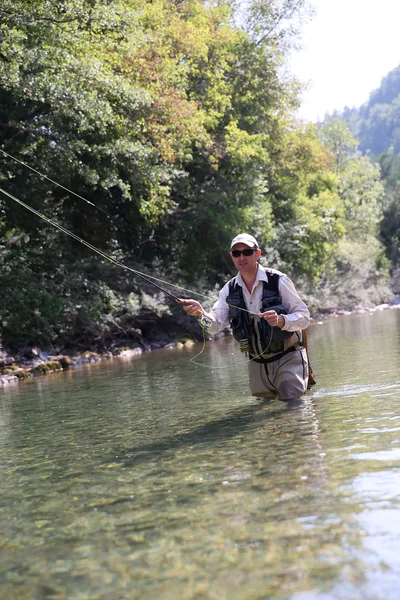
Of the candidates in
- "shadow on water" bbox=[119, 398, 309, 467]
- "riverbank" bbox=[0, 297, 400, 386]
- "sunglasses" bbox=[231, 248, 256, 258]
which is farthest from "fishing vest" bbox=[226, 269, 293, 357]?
"riverbank" bbox=[0, 297, 400, 386]

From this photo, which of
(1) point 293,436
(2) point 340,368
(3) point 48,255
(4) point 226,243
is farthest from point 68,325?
(1) point 293,436

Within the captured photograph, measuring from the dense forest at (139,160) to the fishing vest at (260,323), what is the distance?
6.32 meters

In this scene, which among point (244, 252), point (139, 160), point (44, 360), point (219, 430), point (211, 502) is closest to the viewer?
point (211, 502)

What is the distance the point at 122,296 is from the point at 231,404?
55.2 ft

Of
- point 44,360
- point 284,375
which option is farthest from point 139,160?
point 284,375

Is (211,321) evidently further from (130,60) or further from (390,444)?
(130,60)

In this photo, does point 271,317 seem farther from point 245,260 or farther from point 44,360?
point 44,360

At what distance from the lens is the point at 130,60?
930 inches

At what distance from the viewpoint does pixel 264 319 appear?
25.8ft

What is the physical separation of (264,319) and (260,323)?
0.37ft

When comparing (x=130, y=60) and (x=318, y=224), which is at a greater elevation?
(x=130, y=60)

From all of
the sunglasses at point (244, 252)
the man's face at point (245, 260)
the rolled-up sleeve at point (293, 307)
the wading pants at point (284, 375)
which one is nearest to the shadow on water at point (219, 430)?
the wading pants at point (284, 375)

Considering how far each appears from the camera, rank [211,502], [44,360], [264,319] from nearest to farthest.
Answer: [211,502]
[264,319]
[44,360]

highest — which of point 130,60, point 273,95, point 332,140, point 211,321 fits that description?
point 332,140
